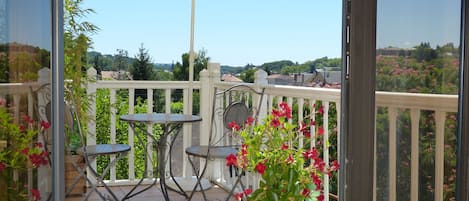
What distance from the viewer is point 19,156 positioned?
209 centimetres

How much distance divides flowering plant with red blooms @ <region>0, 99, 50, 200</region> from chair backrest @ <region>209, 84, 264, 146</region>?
2.13 m

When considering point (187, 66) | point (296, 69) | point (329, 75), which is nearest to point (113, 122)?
point (187, 66)

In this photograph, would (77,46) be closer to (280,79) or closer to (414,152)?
(280,79)

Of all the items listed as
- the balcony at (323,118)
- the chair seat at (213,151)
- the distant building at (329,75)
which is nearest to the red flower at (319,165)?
the balcony at (323,118)

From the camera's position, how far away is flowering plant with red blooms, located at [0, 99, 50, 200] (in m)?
2.06

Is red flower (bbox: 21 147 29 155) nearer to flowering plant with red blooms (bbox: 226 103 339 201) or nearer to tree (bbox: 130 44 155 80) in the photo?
flowering plant with red blooms (bbox: 226 103 339 201)

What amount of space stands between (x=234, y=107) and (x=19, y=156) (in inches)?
99.8

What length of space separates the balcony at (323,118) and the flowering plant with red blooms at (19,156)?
151 millimetres

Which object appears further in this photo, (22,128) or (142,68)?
(142,68)

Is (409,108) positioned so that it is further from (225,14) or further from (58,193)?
(225,14)

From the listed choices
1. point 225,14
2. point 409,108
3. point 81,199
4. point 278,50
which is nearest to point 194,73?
point 225,14

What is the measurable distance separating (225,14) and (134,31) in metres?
1.00

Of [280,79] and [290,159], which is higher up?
[280,79]

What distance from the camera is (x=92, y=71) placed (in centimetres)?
494
